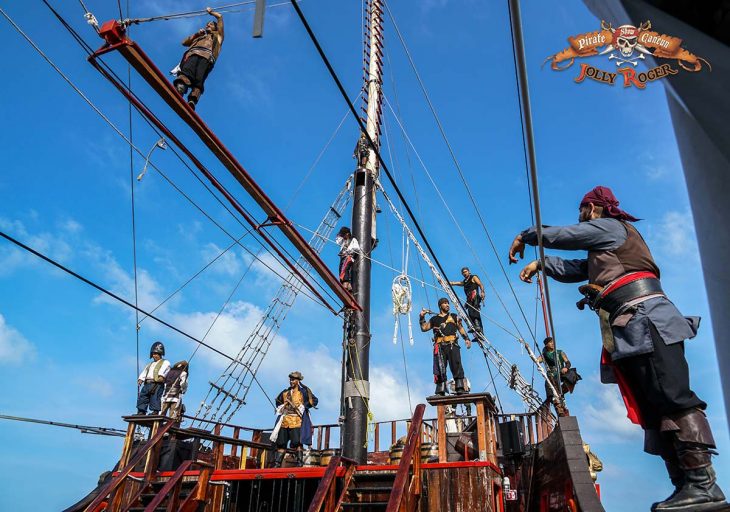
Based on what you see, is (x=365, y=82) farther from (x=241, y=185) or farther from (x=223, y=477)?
(x=223, y=477)

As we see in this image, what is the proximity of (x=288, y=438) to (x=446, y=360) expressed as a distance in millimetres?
3204

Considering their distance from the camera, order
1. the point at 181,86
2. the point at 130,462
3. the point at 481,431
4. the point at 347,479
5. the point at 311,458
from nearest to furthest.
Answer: the point at 347,479, the point at 481,431, the point at 130,462, the point at 181,86, the point at 311,458

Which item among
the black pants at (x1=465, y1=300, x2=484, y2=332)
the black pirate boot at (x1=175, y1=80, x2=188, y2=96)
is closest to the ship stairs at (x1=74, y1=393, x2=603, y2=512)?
the black pants at (x1=465, y1=300, x2=484, y2=332)

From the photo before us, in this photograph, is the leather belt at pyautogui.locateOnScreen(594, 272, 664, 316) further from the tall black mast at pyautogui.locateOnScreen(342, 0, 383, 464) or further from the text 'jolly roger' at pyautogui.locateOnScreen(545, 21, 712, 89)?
the tall black mast at pyautogui.locateOnScreen(342, 0, 383, 464)

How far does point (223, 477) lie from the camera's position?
666 centimetres

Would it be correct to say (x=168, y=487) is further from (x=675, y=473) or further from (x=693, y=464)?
(x=693, y=464)

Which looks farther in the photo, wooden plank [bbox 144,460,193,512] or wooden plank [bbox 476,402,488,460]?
wooden plank [bbox 476,402,488,460]

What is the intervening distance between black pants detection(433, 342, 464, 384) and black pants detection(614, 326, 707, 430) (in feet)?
23.2

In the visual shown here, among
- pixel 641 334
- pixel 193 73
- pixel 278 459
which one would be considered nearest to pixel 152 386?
pixel 278 459

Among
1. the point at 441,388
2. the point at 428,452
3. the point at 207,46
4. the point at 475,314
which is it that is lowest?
the point at 428,452

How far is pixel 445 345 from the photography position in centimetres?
934

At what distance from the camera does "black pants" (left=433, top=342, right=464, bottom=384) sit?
358 inches

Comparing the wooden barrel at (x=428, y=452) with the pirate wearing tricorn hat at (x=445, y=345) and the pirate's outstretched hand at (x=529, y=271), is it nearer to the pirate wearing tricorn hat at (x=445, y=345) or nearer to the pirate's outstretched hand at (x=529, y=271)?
the pirate wearing tricorn hat at (x=445, y=345)

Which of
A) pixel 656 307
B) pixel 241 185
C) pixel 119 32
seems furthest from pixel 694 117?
pixel 241 185
